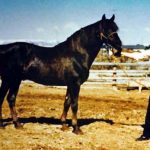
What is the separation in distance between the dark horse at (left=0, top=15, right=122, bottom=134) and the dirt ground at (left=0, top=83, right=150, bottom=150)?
0.54 metres

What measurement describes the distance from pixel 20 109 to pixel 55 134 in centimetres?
376

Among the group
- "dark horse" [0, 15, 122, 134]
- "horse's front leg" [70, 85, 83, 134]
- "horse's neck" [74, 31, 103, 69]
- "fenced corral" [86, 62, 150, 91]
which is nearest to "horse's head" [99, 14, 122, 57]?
"dark horse" [0, 15, 122, 134]

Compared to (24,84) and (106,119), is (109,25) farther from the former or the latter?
(24,84)

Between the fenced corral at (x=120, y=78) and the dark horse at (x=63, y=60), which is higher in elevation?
the dark horse at (x=63, y=60)

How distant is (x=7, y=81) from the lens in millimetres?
8547

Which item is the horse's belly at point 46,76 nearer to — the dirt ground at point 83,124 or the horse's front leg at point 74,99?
the horse's front leg at point 74,99

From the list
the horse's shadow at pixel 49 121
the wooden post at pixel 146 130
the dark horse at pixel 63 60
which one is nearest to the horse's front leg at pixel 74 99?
the dark horse at pixel 63 60

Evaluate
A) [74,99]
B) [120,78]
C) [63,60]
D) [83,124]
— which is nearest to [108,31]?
[63,60]

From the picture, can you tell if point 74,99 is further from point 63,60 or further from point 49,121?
point 49,121

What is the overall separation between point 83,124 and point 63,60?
207 centimetres

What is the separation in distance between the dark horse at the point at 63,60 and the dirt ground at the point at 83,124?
0.54m

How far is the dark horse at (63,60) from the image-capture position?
8164 mm

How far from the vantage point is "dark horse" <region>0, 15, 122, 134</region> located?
816 cm

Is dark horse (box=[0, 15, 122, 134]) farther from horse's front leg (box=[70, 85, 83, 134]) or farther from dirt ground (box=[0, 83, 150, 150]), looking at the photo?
dirt ground (box=[0, 83, 150, 150])
